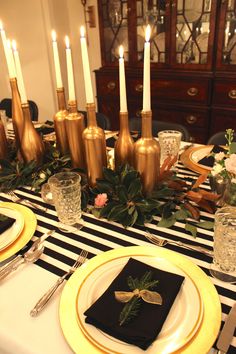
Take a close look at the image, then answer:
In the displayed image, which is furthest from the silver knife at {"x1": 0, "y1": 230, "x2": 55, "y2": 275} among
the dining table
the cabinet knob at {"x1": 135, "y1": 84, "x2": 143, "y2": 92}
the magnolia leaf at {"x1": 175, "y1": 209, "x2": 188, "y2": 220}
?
the cabinet knob at {"x1": 135, "y1": 84, "x2": 143, "y2": 92}

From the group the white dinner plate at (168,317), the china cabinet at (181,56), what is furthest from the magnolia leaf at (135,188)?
the china cabinet at (181,56)

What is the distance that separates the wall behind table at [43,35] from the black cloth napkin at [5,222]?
2594mm

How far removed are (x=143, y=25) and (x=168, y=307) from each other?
7.73 ft

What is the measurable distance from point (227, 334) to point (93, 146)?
58 cm

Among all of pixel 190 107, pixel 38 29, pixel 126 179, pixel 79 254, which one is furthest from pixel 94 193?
pixel 38 29

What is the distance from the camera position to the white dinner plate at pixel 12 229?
74cm

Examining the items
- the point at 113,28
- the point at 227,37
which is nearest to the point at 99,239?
the point at 227,37

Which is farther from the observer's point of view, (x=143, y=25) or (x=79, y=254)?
(x=143, y=25)

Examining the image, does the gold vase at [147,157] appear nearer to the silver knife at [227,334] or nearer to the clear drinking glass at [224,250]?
the clear drinking glass at [224,250]

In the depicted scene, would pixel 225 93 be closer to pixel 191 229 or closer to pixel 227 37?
pixel 227 37

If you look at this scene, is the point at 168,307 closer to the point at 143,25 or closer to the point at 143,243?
the point at 143,243

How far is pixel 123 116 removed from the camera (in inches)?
34.4

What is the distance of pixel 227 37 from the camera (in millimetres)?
2127

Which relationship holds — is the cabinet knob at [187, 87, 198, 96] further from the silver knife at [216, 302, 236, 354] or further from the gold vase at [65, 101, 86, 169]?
the silver knife at [216, 302, 236, 354]
